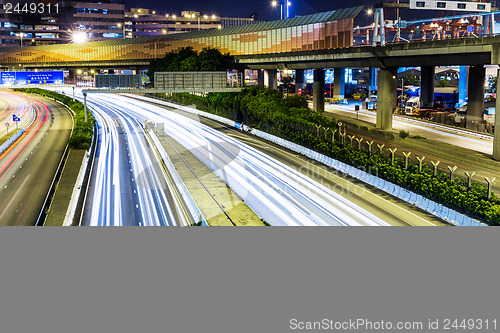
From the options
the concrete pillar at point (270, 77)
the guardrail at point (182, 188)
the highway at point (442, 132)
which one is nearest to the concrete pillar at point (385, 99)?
the highway at point (442, 132)

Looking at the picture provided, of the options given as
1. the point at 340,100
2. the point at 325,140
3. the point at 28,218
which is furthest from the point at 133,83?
the point at 340,100

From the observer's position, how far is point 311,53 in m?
91.8

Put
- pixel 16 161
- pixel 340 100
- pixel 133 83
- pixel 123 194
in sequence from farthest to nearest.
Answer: pixel 340 100
pixel 133 83
pixel 16 161
pixel 123 194

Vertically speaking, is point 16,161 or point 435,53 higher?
point 435,53

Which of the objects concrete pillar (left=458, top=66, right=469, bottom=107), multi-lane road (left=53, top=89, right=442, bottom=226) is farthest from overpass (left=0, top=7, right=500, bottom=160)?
multi-lane road (left=53, top=89, right=442, bottom=226)

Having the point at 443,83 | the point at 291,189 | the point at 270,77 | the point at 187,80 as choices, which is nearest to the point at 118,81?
the point at 187,80

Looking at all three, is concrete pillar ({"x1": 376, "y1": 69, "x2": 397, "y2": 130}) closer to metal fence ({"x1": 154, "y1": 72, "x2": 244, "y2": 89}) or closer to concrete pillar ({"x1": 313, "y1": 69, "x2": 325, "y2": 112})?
concrete pillar ({"x1": 313, "y1": 69, "x2": 325, "y2": 112})

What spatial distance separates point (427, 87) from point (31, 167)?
78761mm

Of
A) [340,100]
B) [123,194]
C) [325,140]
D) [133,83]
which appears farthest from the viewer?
[340,100]

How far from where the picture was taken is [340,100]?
5192 inches

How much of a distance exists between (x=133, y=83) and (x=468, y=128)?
161 feet

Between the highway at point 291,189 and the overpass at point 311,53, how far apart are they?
1924 centimetres

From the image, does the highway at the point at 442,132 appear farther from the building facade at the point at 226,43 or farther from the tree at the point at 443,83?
the tree at the point at 443,83
